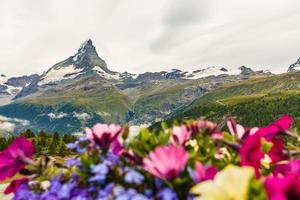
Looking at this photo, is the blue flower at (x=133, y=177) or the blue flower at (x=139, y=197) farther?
the blue flower at (x=133, y=177)

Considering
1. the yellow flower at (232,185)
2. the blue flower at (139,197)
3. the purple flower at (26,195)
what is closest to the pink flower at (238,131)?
the blue flower at (139,197)

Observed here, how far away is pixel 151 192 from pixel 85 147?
93 centimetres

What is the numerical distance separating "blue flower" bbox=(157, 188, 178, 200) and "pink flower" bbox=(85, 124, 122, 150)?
0.90 m

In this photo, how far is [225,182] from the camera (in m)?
2.73

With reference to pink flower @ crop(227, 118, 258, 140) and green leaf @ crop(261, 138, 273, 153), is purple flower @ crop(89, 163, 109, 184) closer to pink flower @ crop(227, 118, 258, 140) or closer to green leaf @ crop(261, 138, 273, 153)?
pink flower @ crop(227, 118, 258, 140)

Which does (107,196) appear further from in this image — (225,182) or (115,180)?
(225,182)

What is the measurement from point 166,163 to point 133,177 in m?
0.26

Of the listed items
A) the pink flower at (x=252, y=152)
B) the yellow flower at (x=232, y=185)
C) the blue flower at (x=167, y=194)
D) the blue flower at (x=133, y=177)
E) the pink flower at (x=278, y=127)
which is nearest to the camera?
the yellow flower at (x=232, y=185)

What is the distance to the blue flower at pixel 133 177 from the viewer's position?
3284mm

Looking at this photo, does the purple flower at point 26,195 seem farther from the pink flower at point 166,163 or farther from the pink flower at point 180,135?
the pink flower at point 180,135

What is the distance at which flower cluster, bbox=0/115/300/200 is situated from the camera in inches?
113

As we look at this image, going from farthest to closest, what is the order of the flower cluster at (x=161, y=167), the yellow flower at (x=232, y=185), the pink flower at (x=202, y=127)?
1. the pink flower at (x=202, y=127)
2. the flower cluster at (x=161, y=167)
3. the yellow flower at (x=232, y=185)

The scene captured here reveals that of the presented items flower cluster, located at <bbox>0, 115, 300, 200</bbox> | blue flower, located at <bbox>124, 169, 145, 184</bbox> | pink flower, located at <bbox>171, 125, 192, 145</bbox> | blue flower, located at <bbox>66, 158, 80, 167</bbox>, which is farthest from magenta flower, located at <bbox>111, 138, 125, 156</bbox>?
blue flower, located at <bbox>124, 169, 145, 184</bbox>

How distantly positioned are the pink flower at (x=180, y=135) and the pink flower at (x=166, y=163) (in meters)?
0.71
